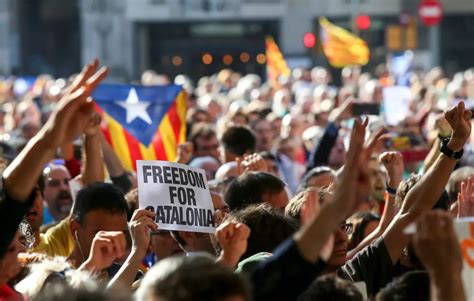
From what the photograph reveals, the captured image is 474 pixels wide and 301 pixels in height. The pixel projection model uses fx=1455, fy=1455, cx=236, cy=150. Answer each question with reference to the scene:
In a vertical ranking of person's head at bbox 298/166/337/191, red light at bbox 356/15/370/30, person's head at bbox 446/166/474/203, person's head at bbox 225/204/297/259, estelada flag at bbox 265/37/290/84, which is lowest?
red light at bbox 356/15/370/30

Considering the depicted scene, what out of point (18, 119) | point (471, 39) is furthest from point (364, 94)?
point (471, 39)

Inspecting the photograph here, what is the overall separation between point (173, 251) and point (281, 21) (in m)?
43.5

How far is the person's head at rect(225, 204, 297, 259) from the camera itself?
18.5ft

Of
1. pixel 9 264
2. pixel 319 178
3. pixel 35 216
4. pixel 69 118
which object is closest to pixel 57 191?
pixel 319 178

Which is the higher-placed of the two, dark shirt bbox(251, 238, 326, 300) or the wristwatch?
dark shirt bbox(251, 238, 326, 300)

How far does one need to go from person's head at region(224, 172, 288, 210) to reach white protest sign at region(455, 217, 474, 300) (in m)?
2.35

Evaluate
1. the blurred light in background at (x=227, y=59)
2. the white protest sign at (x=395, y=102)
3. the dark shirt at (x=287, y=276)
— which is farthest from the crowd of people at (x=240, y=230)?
the blurred light in background at (x=227, y=59)

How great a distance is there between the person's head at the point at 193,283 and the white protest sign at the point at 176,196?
2678 millimetres

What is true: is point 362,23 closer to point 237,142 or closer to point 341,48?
point 341,48

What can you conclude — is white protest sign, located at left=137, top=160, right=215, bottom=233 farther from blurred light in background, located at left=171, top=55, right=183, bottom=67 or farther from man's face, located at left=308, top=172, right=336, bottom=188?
blurred light in background, located at left=171, top=55, right=183, bottom=67

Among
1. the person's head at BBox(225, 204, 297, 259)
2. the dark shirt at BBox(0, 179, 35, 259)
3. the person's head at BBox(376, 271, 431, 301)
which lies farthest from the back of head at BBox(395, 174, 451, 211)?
the dark shirt at BBox(0, 179, 35, 259)

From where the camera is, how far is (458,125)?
20.3ft

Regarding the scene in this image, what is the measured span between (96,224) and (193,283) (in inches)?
125

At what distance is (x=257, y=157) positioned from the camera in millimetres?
8242
